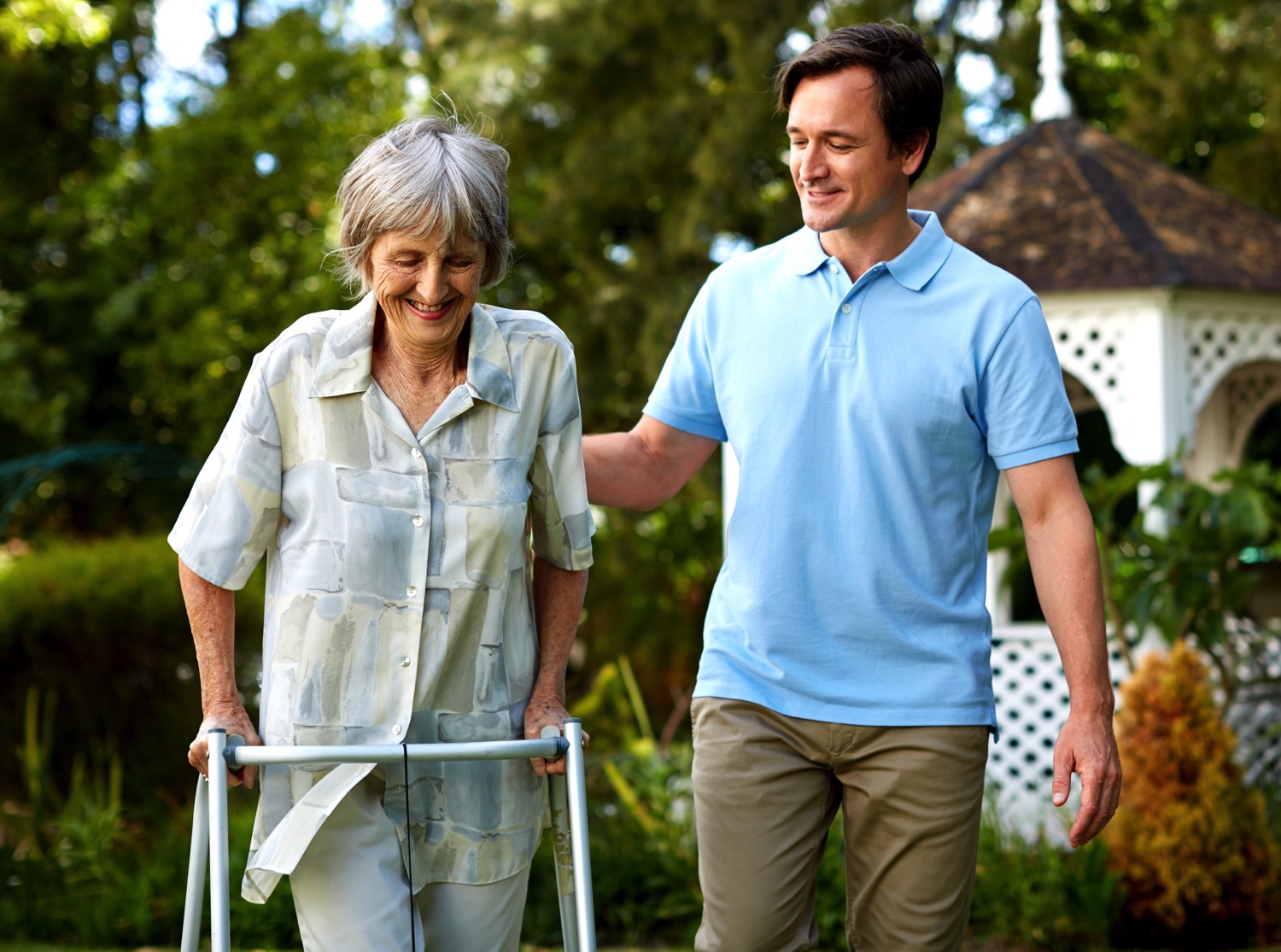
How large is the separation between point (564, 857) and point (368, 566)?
67 cm

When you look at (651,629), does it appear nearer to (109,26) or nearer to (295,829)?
(109,26)

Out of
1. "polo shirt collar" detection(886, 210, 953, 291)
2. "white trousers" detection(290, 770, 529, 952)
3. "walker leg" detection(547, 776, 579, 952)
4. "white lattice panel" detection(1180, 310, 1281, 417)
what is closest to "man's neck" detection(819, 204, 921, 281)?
"polo shirt collar" detection(886, 210, 953, 291)

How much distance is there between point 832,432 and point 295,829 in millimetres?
1207

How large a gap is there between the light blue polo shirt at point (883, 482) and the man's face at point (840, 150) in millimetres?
135

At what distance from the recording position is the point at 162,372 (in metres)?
16.0

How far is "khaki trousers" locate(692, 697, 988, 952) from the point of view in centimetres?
283

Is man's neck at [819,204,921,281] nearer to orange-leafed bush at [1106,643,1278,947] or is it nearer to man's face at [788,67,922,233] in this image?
man's face at [788,67,922,233]

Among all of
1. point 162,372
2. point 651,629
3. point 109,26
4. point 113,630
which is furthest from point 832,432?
point 109,26

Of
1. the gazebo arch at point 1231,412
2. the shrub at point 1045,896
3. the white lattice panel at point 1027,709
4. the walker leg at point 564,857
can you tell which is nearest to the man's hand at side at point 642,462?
the walker leg at point 564,857

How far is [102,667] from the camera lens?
823 cm

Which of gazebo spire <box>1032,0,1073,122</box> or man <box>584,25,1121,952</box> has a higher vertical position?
gazebo spire <box>1032,0,1073,122</box>

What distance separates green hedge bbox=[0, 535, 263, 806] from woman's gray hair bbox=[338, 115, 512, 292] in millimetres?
6045

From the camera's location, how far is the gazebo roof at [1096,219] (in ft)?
23.4

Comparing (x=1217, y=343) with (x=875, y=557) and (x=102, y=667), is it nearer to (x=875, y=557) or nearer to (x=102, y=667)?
(x=875, y=557)
